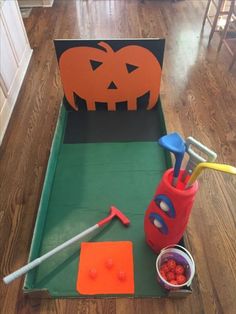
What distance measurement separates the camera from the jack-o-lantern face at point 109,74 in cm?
145

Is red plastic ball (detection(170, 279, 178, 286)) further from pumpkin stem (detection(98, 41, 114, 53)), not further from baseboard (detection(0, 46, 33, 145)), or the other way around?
baseboard (detection(0, 46, 33, 145))

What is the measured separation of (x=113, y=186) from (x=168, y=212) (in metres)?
0.49

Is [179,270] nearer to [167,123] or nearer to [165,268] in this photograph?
[165,268]

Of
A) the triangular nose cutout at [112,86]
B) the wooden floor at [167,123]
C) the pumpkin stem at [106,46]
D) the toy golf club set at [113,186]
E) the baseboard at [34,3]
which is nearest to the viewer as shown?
the toy golf club set at [113,186]

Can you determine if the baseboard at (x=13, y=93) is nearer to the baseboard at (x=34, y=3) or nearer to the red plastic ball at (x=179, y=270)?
the baseboard at (x=34, y=3)

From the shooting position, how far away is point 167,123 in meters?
1.76

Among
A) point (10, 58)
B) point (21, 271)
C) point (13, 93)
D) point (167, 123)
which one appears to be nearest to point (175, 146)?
point (21, 271)

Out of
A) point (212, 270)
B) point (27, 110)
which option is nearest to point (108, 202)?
point (212, 270)

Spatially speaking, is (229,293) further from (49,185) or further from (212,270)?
(49,185)

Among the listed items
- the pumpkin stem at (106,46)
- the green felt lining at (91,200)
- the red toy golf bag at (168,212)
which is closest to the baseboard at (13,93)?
the green felt lining at (91,200)

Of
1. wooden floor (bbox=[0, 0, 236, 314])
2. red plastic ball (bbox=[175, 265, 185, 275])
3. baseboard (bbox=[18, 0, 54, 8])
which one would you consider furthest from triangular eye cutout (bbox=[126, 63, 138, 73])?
baseboard (bbox=[18, 0, 54, 8])

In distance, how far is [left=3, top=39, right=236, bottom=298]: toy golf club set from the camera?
0.97 m

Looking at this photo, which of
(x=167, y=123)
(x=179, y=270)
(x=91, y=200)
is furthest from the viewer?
(x=167, y=123)

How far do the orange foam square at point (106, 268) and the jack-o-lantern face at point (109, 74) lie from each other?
887 mm
